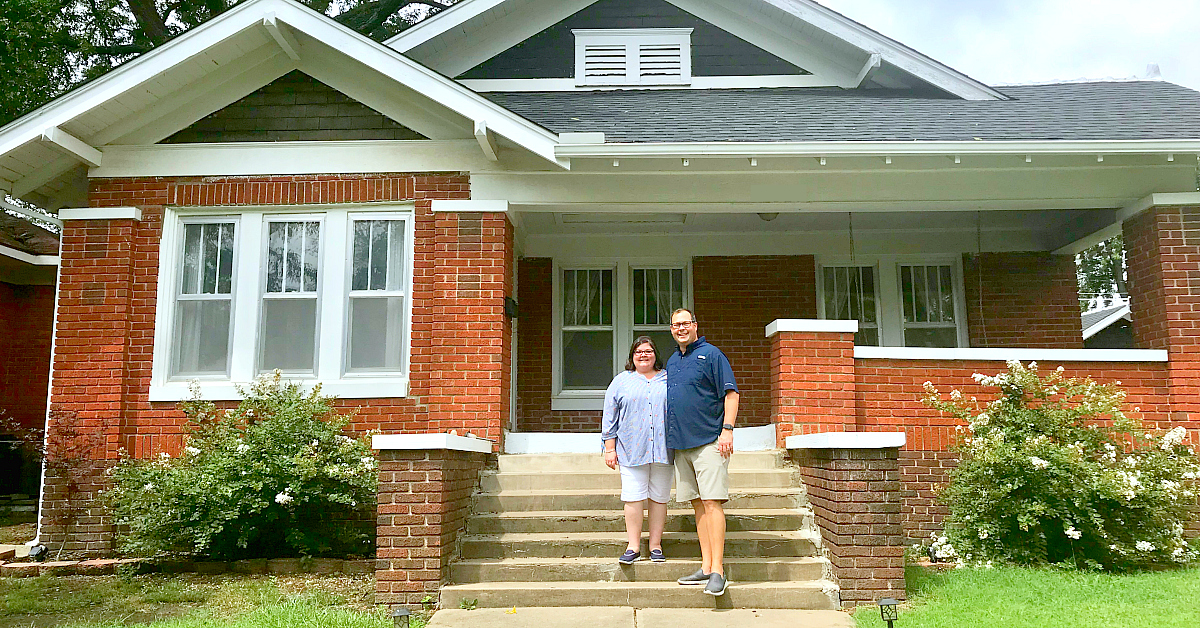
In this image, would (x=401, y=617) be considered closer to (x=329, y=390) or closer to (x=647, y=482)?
(x=647, y=482)

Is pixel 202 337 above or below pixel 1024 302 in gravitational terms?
below

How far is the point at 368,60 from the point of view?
7574 millimetres

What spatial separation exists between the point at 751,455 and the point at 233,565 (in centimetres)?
423

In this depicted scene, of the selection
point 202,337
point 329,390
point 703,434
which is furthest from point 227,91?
point 703,434

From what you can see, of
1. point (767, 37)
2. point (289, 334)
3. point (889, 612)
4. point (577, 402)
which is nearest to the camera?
point (889, 612)

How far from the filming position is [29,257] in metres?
11.4

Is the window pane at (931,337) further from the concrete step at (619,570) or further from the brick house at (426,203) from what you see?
the concrete step at (619,570)

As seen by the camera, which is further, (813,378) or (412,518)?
(813,378)

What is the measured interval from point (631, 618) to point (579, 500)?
154 centimetres

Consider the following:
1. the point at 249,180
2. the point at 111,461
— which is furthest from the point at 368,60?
the point at 111,461

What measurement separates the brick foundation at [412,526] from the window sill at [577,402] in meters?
4.14

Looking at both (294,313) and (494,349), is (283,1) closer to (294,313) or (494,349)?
(294,313)

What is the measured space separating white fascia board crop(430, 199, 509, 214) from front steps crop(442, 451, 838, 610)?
2.34m

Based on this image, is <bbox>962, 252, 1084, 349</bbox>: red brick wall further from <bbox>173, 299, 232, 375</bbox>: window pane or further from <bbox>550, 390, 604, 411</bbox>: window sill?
<bbox>173, 299, 232, 375</bbox>: window pane
